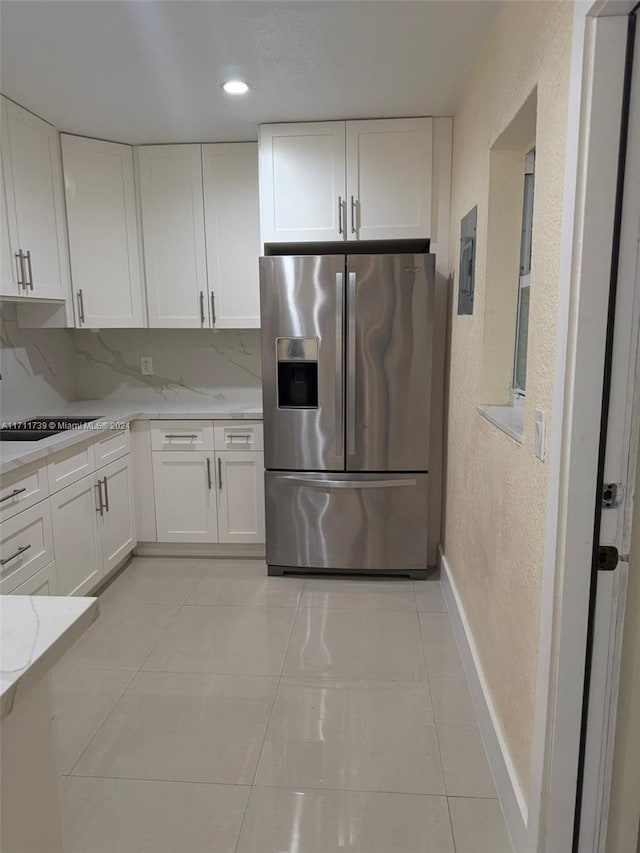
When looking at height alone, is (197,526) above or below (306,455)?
below

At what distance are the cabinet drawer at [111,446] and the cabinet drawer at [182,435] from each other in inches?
6.4

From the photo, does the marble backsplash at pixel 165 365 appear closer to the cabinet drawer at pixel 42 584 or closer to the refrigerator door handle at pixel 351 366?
the refrigerator door handle at pixel 351 366

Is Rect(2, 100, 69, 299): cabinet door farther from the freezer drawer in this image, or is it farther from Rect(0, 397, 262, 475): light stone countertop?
the freezer drawer

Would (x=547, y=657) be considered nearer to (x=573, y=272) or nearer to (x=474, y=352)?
(x=573, y=272)

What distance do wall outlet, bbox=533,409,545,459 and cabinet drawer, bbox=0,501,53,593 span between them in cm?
191

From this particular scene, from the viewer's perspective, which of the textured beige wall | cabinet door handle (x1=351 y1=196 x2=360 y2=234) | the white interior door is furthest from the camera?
cabinet door handle (x1=351 y1=196 x2=360 y2=234)

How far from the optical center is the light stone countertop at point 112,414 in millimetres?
2309

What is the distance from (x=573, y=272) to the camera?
1.12 metres

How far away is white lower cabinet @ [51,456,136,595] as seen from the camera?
2514 millimetres

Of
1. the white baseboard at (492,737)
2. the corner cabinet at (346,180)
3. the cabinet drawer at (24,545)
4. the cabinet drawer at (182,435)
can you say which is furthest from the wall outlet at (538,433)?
the cabinet drawer at (182,435)

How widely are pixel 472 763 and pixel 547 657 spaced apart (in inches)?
29.8

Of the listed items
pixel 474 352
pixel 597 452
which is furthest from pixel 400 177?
pixel 597 452

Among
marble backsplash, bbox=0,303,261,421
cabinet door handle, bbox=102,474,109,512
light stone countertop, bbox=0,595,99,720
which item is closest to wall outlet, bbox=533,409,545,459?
light stone countertop, bbox=0,595,99,720

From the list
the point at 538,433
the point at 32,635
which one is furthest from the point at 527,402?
the point at 32,635
